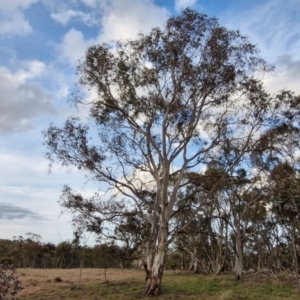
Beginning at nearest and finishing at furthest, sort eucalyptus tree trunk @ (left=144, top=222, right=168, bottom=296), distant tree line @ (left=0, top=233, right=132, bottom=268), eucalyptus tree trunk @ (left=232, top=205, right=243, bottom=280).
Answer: eucalyptus tree trunk @ (left=144, top=222, right=168, bottom=296) → eucalyptus tree trunk @ (left=232, top=205, right=243, bottom=280) → distant tree line @ (left=0, top=233, right=132, bottom=268)

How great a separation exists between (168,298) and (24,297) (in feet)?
16.8

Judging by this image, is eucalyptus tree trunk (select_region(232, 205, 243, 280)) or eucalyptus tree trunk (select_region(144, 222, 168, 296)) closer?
eucalyptus tree trunk (select_region(144, 222, 168, 296))

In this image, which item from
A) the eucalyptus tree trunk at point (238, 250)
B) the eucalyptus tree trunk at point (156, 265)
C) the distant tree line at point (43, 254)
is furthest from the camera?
the distant tree line at point (43, 254)

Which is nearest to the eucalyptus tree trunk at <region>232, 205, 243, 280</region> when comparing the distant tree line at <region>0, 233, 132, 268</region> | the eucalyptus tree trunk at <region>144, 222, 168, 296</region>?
the eucalyptus tree trunk at <region>144, 222, 168, 296</region>

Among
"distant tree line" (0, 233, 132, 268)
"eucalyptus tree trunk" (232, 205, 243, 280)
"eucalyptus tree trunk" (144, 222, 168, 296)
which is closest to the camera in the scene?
"eucalyptus tree trunk" (144, 222, 168, 296)

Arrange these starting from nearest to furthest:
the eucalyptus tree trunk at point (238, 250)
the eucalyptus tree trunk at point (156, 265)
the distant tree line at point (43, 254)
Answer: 1. the eucalyptus tree trunk at point (156, 265)
2. the eucalyptus tree trunk at point (238, 250)
3. the distant tree line at point (43, 254)

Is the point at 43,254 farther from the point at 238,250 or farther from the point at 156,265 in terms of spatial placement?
the point at 156,265

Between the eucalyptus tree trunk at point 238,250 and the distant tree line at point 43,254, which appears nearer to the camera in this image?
the eucalyptus tree trunk at point 238,250

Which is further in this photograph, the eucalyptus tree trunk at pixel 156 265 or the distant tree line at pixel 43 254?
the distant tree line at pixel 43 254

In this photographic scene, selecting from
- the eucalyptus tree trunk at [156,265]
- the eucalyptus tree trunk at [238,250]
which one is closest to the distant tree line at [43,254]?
the eucalyptus tree trunk at [238,250]

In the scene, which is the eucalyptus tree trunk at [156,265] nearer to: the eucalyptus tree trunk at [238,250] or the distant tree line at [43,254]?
the eucalyptus tree trunk at [238,250]

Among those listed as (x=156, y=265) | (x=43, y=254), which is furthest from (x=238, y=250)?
(x=43, y=254)

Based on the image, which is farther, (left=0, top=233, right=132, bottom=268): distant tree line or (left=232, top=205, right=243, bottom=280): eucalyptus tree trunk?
(left=0, top=233, right=132, bottom=268): distant tree line

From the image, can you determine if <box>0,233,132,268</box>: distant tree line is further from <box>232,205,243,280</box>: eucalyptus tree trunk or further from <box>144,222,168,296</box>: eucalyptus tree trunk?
<box>144,222,168,296</box>: eucalyptus tree trunk
